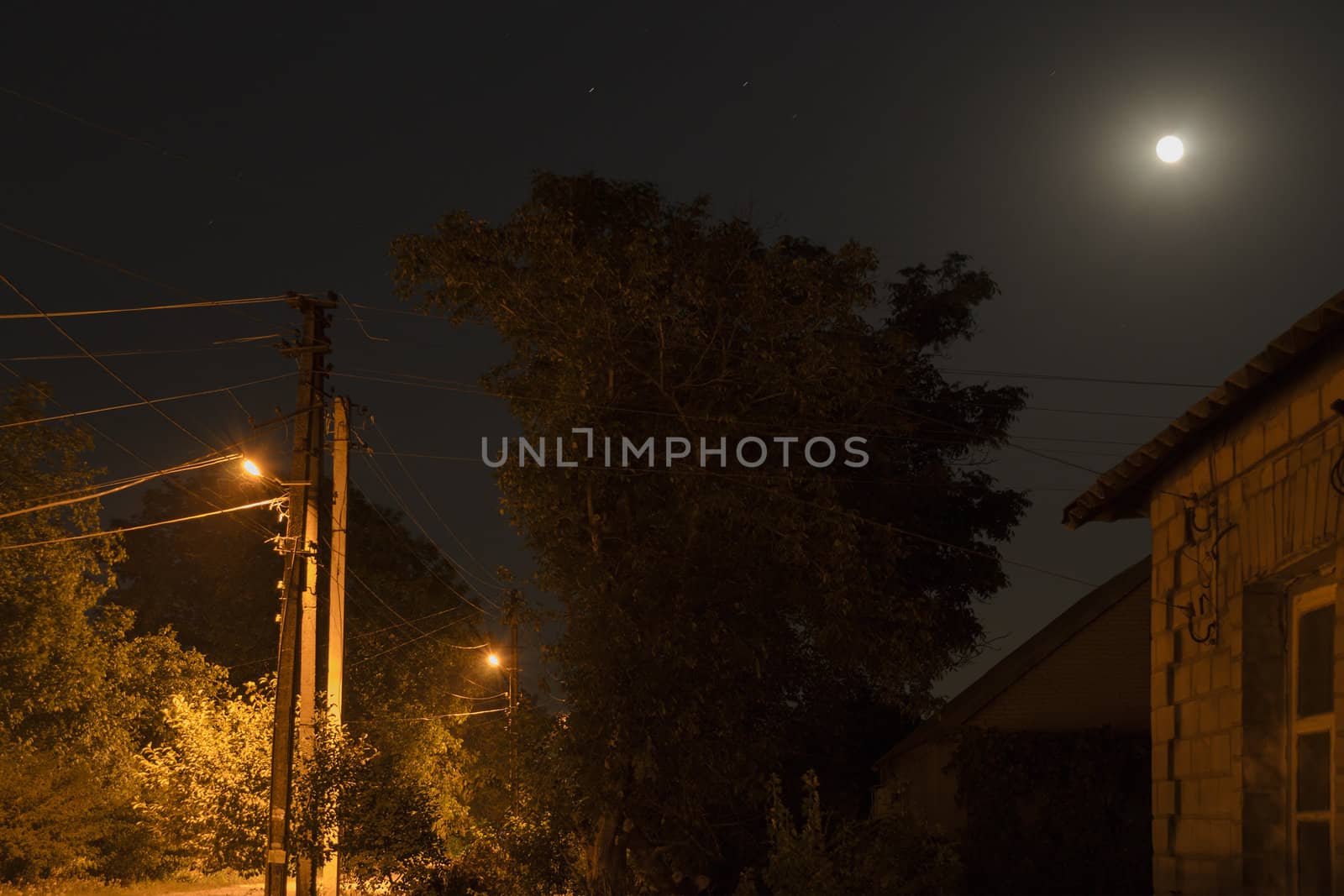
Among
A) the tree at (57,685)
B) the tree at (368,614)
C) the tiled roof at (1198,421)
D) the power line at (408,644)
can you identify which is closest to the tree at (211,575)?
the tree at (368,614)

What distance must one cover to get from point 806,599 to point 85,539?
53.9 ft

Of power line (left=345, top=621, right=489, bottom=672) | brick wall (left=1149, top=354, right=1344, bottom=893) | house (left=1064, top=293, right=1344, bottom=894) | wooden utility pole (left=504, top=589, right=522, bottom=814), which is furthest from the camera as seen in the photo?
power line (left=345, top=621, right=489, bottom=672)

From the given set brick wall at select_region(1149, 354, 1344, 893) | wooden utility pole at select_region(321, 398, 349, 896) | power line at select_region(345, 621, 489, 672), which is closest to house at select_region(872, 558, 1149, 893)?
wooden utility pole at select_region(321, 398, 349, 896)

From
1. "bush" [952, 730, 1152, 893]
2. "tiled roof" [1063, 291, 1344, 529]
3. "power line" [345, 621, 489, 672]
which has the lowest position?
"bush" [952, 730, 1152, 893]

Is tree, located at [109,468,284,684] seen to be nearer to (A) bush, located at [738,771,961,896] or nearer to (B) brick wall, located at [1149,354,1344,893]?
(A) bush, located at [738,771,961,896]

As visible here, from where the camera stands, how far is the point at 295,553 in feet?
56.9

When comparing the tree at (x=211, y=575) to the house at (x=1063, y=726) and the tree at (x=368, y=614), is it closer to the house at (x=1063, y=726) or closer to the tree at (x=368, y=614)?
the tree at (x=368, y=614)

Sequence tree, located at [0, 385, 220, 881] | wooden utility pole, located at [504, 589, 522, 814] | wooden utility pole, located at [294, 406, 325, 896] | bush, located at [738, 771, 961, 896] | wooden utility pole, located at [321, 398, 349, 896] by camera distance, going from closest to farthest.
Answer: bush, located at [738, 771, 961, 896], wooden utility pole, located at [294, 406, 325, 896], wooden utility pole, located at [321, 398, 349, 896], wooden utility pole, located at [504, 589, 522, 814], tree, located at [0, 385, 220, 881]

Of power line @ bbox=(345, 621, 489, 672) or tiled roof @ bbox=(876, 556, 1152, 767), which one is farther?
power line @ bbox=(345, 621, 489, 672)

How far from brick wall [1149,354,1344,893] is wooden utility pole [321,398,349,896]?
12.5m

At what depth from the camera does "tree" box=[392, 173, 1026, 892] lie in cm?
2005

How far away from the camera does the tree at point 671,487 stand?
20047mm

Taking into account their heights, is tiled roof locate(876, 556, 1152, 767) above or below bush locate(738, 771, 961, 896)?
above

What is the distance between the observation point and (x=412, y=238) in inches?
850
